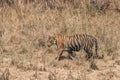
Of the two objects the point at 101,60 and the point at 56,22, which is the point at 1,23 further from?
the point at 101,60

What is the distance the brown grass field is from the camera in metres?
8.05

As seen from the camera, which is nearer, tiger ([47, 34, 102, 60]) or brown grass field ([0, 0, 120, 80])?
brown grass field ([0, 0, 120, 80])

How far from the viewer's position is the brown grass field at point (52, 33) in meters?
8.05

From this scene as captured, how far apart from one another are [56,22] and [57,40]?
226 cm

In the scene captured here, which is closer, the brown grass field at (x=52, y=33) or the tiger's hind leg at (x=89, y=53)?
the brown grass field at (x=52, y=33)

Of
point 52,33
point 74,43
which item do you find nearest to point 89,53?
point 74,43

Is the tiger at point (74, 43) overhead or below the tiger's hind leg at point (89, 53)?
overhead

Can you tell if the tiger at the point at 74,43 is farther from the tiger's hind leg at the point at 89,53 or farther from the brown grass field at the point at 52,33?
the brown grass field at the point at 52,33

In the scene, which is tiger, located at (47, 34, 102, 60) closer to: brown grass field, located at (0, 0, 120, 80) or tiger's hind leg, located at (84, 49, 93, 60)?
tiger's hind leg, located at (84, 49, 93, 60)

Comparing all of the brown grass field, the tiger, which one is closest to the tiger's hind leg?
the tiger

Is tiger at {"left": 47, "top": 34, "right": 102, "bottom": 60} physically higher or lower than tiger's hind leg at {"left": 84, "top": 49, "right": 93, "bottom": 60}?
higher

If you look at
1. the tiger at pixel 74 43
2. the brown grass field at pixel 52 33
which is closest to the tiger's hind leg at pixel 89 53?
the tiger at pixel 74 43

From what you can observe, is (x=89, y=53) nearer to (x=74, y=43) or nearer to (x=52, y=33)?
(x=74, y=43)

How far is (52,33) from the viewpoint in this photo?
1032 cm
